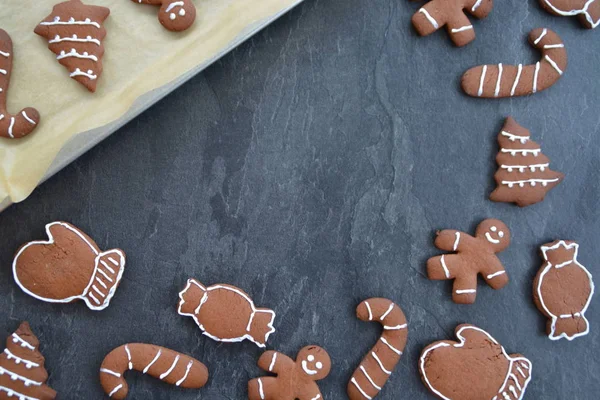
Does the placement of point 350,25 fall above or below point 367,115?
above

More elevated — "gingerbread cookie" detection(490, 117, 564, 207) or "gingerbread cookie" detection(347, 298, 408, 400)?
"gingerbread cookie" detection(490, 117, 564, 207)

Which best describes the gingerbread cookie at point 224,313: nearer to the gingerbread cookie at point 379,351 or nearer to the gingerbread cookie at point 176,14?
the gingerbread cookie at point 379,351

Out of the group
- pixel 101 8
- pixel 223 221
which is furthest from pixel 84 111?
pixel 223 221

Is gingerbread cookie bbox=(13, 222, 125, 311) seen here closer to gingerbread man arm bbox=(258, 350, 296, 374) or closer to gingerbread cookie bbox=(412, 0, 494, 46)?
gingerbread man arm bbox=(258, 350, 296, 374)

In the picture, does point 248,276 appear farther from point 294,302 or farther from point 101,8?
point 101,8

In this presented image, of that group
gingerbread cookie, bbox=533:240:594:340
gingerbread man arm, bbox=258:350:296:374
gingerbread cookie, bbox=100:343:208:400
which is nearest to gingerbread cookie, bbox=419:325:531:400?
gingerbread cookie, bbox=533:240:594:340

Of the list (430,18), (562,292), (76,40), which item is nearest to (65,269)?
(76,40)

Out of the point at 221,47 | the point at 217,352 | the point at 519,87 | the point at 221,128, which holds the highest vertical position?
the point at 221,47

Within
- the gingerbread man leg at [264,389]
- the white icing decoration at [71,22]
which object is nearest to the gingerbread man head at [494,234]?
the gingerbread man leg at [264,389]
